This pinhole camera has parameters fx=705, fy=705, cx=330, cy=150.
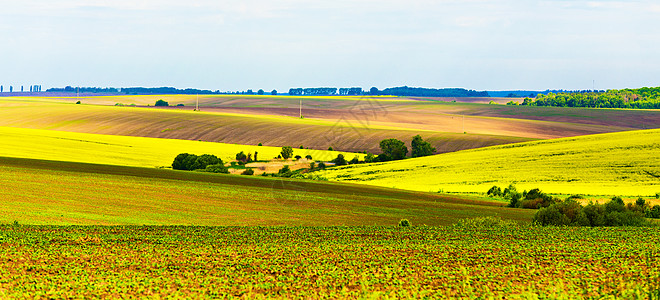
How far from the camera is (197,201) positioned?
127 feet

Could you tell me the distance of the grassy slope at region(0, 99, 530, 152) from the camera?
317 ft

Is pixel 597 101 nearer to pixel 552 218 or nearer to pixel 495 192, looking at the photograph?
pixel 495 192

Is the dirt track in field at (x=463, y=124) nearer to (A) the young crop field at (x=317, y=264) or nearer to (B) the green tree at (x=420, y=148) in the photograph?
(B) the green tree at (x=420, y=148)

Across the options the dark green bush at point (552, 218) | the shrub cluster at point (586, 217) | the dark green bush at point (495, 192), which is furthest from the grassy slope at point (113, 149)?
the shrub cluster at point (586, 217)

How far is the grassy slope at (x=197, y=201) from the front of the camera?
106 feet

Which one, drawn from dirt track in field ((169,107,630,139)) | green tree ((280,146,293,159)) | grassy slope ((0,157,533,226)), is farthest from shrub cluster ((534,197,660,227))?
dirt track in field ((169,107,630,139))

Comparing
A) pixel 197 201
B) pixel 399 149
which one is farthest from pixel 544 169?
pixel 197 201

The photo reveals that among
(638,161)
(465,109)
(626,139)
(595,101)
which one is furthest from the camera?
(595,101)

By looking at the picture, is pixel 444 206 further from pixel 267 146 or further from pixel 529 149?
pixel 267 146

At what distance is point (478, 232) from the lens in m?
28.7

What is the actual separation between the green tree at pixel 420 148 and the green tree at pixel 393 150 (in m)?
1.21

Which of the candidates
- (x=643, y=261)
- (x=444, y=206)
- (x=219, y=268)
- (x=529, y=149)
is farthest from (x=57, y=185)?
(x=529, y=149)

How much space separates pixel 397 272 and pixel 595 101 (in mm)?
179568

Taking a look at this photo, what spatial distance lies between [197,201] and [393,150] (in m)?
49.7
